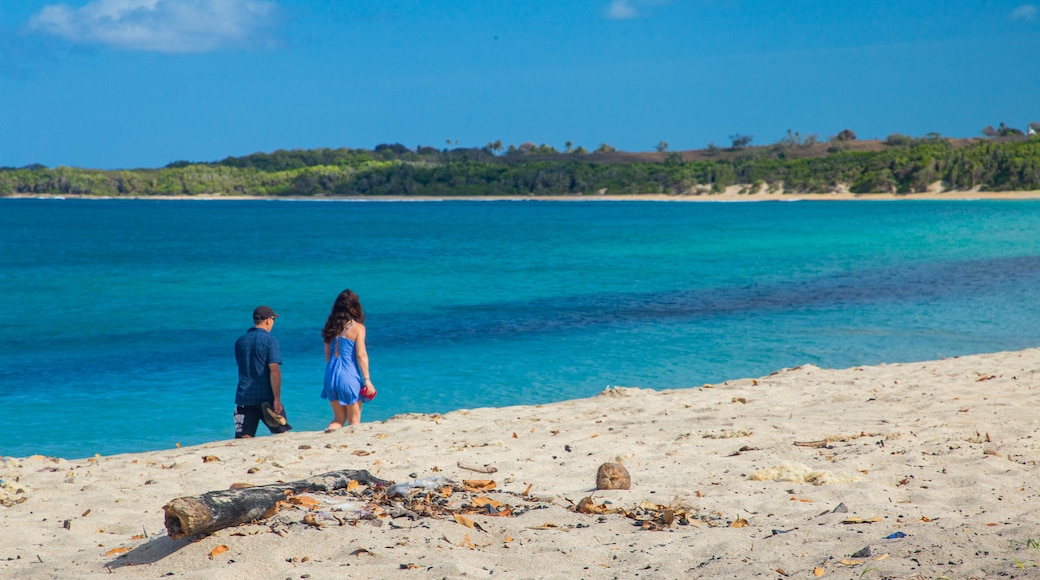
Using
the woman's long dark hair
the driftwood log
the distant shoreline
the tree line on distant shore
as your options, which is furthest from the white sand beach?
the tree line on distant shore

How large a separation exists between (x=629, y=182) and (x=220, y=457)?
126562 millimetres

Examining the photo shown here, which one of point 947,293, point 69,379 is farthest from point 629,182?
point 69,379

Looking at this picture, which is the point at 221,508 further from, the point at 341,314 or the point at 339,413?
the point at 339,413

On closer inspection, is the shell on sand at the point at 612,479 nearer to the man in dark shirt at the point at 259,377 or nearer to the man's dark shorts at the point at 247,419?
the man in dark shirt at the point at 259,377

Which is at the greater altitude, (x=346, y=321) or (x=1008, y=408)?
(x=346, y=321)

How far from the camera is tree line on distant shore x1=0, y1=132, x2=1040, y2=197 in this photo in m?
102

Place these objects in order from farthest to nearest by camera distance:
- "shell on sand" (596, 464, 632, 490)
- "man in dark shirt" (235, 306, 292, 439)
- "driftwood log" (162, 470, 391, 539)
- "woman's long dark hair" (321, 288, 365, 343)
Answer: "woman's long dark hair" (321, 288, 365, 343) → "man in dark shirt" (235, 306, 292, 439) → "shell on sand" (596, 464, 632, 490) → "driftwood log" (162, 470, 391, 539)

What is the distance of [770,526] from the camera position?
5043 mm

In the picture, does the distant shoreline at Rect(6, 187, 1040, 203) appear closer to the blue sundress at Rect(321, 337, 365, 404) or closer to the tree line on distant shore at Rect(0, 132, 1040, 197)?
the tree line on distant shore at Rect(0, 132, 1040, 197)

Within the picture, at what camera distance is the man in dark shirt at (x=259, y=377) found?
8.53m

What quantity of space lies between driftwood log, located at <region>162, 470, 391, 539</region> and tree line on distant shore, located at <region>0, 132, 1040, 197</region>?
103648mm

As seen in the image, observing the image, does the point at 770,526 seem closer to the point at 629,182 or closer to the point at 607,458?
the point at 607,458

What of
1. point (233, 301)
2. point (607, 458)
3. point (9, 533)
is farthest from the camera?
point (233, 301)

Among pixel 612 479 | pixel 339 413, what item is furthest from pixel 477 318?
pixel 612 479
